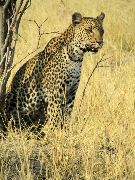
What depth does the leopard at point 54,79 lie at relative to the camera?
6512 mm

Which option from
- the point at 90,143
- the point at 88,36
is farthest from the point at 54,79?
the point at 90,143

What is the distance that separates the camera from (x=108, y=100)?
23.8 ft

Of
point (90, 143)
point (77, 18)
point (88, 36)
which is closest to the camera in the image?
point (90, 143)

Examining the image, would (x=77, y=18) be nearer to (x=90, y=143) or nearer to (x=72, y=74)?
(x=72, y=74)

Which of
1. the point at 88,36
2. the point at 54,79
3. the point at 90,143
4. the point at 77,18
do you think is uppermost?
the point at 77,18

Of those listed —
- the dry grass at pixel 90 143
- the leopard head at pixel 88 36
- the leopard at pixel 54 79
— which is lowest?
the dry grass at pixel 90 143

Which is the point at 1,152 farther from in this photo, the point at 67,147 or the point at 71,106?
the point at 71,106

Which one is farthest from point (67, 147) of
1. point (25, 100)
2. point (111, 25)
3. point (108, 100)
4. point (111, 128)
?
point (111, 25)

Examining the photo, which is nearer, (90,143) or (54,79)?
(90,143)

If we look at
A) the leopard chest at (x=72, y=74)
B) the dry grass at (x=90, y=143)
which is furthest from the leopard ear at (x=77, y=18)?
the dry grass at (x=90, y=143)

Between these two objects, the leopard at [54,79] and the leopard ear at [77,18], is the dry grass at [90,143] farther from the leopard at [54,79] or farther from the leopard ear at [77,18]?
the leopard ear at [77,18]

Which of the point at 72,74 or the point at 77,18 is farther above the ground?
the point at 77,18

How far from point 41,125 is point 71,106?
0.38 meters

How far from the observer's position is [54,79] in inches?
257
